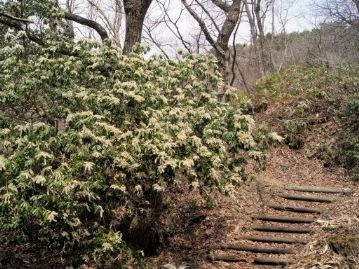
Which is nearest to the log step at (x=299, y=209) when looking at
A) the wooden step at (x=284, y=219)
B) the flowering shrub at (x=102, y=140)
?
the wooden step at (x=284, y=219)

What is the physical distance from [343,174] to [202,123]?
563cm

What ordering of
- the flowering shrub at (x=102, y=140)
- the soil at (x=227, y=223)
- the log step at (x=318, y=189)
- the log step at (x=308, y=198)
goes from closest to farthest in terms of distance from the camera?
the flowering shrub at (x=102, y=140) → the soil at (x=227, y=223) → the log step at (x=308, y=198) → the log step at (x=318, y=189)

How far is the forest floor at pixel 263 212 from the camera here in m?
7.53

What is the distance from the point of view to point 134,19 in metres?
10.4

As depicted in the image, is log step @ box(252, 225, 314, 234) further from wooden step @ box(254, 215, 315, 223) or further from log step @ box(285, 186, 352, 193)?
log step @ box(285, 186, 352, 193)

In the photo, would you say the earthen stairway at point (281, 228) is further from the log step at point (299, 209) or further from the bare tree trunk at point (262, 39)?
the bare tree trunk at point (262, 39)

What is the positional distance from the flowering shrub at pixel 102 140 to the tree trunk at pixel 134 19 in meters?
2.41

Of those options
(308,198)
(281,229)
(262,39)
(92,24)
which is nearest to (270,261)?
(281,229)

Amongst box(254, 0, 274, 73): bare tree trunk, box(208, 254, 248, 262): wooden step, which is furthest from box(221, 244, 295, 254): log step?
box(254, 0, 274, 73): bare tree trunk

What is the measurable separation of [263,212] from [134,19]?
17.5ft

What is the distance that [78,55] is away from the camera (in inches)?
310

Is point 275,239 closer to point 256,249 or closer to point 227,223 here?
point 256,249

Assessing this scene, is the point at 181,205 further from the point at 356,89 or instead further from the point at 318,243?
the point at 356,89

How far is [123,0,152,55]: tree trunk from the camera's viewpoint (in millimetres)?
10289
